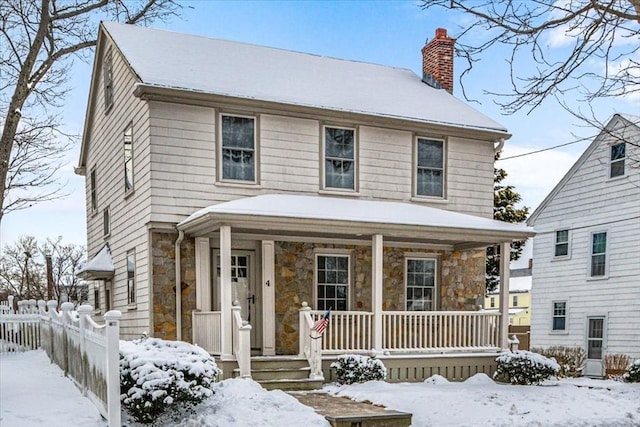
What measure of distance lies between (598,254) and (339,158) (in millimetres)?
9400

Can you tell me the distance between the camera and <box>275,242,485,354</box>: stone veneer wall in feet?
37.4

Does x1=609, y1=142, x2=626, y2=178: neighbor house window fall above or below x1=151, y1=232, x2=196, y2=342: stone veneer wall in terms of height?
above

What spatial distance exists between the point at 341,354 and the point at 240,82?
592cm

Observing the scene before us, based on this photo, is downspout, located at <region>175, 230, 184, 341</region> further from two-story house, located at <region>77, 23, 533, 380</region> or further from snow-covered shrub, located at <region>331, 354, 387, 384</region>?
snow-covered shrub, located at <region>331, 354, 387, 384</region>

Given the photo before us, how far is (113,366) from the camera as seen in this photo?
5.54 m

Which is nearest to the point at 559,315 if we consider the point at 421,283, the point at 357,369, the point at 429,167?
the point at 421,283

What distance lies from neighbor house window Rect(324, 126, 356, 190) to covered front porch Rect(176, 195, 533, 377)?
0.64 meters

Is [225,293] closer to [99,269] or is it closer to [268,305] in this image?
[268,305]

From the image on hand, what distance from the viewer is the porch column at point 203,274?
35.0ft

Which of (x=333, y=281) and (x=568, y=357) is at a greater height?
(x=333, y=281)

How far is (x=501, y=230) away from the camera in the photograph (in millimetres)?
11523

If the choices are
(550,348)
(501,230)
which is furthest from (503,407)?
(550,348)

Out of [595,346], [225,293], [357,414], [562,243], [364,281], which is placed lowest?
[357,414]

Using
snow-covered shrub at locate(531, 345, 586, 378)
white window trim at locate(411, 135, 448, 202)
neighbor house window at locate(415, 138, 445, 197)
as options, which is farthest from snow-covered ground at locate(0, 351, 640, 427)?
neighbor house window at locate(415, 138, 445, 197)
